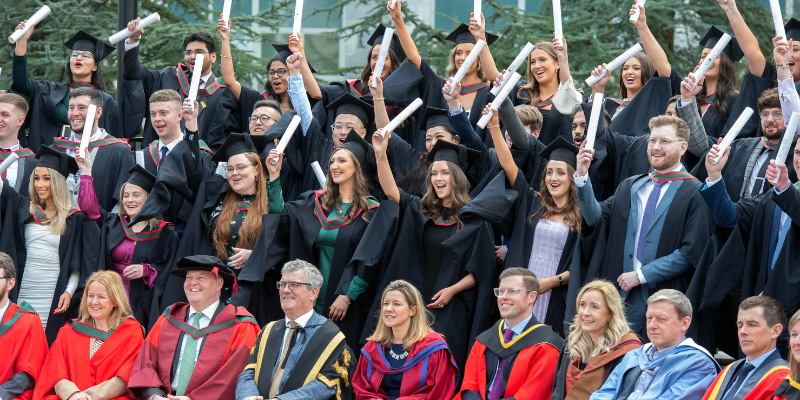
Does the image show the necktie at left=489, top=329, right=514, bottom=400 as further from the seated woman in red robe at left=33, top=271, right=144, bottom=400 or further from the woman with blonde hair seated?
the seated woman in red robe at left=33, top=271, right=144, bottom=400

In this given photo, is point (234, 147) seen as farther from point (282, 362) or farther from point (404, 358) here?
point (404, 358)

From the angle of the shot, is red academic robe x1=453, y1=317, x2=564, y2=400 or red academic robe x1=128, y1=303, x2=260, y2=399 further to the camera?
red academic robe x1=128, y1=303, x2=260, y2=399

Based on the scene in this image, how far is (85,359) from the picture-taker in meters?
6.20

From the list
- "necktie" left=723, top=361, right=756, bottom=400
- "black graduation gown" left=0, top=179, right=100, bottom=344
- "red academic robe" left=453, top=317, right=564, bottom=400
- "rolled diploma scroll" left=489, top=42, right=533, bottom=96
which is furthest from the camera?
"black graduation gown" left=0, top=179, right=100, bottom=344

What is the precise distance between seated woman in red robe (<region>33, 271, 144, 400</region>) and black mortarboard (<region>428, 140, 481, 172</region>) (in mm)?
2307

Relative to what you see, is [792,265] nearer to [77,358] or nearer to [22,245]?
[77,358]

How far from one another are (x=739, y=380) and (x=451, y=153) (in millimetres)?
2668

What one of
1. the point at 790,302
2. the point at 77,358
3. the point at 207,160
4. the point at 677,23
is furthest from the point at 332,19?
the point at 790,302

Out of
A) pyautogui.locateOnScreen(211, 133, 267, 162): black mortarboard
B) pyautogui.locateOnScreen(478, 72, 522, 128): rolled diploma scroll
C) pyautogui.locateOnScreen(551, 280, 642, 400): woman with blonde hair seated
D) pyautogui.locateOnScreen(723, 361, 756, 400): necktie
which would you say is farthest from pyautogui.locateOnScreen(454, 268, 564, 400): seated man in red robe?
pyautogui.locateOnScreen(211, 133, 267, 162): black mortarboard

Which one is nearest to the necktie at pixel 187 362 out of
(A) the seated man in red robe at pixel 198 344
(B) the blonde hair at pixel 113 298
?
(A) the seated man in red robe at pixel 198 344

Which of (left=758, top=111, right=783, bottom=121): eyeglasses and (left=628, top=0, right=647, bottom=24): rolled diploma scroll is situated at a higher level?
(left=628, top=0, right=647, bottom=24): rolled diploma scroll

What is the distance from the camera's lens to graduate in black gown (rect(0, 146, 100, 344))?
22.9 ft

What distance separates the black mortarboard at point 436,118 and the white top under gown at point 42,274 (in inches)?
110

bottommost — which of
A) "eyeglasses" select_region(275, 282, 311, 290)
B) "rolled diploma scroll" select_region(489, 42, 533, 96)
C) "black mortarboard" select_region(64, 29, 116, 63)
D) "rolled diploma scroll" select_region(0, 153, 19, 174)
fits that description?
"eyeglasses" select_region(275, 282, 311, 290)
